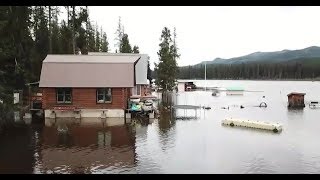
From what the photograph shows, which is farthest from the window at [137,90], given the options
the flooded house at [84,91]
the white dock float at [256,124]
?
the white dock float at [256,124]

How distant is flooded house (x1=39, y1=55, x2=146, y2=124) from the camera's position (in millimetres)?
36188

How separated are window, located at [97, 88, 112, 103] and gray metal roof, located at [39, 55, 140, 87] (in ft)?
2.68

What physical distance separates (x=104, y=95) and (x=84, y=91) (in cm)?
200

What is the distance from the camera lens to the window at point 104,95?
36656 millimetres

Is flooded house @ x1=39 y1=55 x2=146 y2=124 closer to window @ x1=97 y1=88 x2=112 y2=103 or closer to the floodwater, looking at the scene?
window @ x1=97 y1=88 x2=112 y2=103

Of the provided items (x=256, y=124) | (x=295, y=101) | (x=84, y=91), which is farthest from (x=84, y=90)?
(x=295, y=101)

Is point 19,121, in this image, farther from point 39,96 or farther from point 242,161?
point 242,161

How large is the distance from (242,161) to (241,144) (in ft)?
17.4

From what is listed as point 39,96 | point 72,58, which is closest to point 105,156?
point 72,58

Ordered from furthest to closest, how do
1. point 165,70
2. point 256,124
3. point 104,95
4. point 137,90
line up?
point 165,70
point 137,90
point 104,95
point 256,124

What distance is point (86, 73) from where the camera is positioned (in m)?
37.3

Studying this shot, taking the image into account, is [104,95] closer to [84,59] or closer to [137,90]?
[84,59]

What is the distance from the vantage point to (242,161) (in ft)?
63.5
